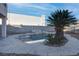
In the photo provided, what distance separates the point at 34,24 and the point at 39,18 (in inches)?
11.2

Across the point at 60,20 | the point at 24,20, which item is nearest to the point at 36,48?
the point at 24,20

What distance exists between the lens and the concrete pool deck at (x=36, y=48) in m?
7.95

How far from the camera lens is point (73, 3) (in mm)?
7402

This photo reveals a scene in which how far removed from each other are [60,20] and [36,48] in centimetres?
139

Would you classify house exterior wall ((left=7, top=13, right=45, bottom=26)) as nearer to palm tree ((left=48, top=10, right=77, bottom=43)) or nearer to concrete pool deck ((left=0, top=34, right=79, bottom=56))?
palm tree ((left=48, top=10, right=77, bottom=43))

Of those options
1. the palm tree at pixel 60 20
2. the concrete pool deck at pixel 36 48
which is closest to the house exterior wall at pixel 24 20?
the palm tree at pixel 60 20

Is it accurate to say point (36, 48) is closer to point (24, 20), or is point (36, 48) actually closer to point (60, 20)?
point (24, 20)

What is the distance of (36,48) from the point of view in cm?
805

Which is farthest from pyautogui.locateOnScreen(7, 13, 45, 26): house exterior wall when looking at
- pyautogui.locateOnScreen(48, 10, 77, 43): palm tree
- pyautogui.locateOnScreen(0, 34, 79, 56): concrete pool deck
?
pyautogui.locateOnScreen(0, 34, 79, 56): concrete pool deck

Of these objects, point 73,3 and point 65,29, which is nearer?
point 73,3

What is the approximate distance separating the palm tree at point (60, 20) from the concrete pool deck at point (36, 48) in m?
0.28

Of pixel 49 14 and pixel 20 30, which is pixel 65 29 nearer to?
pixel 49 14

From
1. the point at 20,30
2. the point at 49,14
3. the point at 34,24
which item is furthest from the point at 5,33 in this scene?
the point at 49,14

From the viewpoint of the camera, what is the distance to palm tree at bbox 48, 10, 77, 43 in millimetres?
7996
